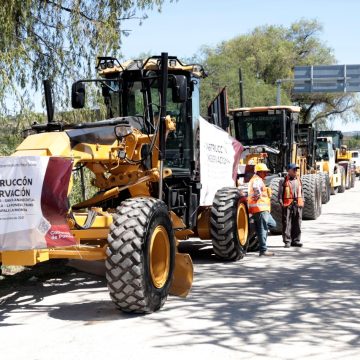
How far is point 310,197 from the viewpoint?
679 inches

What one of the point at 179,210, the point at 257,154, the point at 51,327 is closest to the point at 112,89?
the point at 179,210

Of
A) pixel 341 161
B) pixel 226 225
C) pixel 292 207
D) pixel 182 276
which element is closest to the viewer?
pixel 182 276

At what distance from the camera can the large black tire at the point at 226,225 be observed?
1009 cm

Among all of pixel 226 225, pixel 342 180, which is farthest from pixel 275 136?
pixel 342 180

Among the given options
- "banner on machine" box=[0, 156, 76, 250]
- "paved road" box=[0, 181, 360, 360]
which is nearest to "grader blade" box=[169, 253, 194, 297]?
"paved road" box=[0, 181, 360, 360]

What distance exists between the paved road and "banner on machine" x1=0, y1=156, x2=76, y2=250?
3.01 feet

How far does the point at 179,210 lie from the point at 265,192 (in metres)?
2.39

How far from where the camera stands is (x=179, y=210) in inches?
372

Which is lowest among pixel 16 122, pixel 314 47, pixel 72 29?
pixel 16 122

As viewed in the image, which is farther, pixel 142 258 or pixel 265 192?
pixel 265 192

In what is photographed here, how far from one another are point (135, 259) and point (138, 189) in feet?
6.73

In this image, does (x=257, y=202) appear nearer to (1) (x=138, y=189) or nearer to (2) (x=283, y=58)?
(1) (x=138, y=189)

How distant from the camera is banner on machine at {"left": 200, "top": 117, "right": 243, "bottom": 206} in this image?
9.81 metres

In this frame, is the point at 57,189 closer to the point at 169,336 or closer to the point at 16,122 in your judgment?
the point at 169,336
